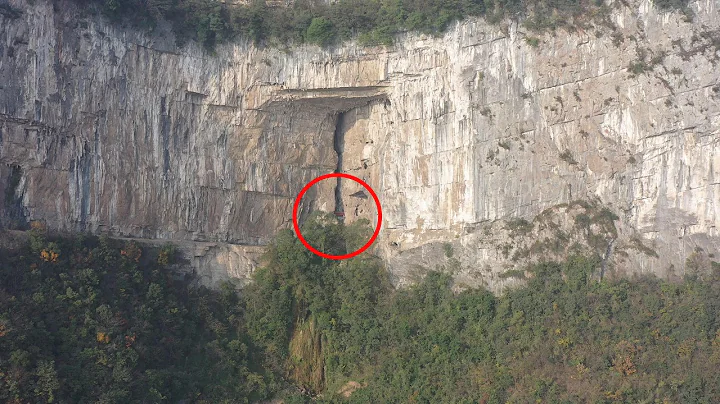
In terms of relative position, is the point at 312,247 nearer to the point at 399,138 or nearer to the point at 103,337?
the point at 399,138

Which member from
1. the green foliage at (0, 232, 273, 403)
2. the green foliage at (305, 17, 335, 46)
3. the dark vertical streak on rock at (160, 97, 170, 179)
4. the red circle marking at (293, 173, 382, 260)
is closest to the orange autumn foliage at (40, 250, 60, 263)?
the green foliage at (0, 232, 273, 403)

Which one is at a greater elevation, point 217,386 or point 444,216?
point 444,216

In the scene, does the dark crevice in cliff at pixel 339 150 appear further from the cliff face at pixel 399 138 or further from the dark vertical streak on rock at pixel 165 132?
the dark vertical streak on rock at pixel 165 132

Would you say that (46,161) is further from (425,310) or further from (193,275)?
(425,310)

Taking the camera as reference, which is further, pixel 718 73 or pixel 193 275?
pixel 193 275

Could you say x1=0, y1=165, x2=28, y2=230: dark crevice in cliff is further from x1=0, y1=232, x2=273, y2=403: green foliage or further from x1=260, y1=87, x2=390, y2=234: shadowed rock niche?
x1=260, y1=87, x2=390, y2=234: shadowed rock niche

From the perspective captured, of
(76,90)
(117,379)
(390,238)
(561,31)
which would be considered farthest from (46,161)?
(561,31)

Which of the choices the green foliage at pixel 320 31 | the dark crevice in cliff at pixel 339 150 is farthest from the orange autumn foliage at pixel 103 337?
the green foliage at pixel 320 31

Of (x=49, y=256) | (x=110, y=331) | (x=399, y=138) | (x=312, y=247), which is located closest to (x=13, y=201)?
(x=49, y=256)
